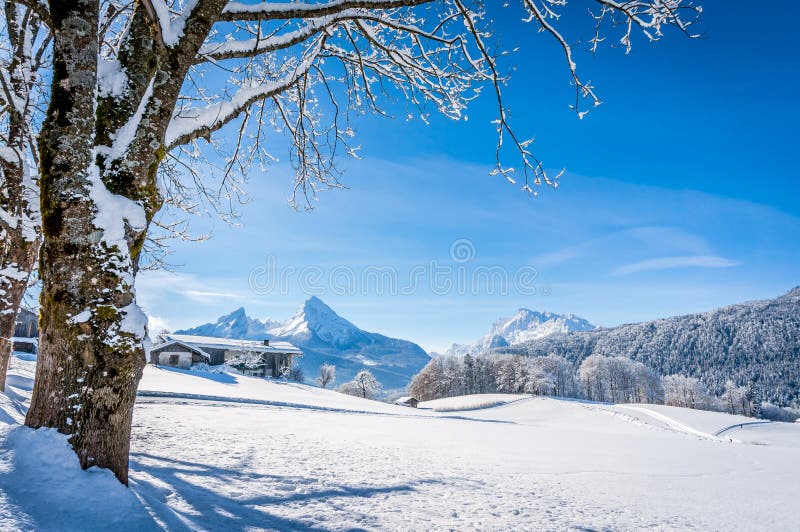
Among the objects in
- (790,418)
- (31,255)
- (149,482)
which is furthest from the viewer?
(790,418)

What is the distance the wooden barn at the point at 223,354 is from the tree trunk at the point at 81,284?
45126mm

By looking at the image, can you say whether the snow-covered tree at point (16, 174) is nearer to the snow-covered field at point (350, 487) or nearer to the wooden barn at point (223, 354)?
the snow-covered field at point (350, 487)

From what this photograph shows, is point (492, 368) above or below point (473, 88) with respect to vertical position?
below

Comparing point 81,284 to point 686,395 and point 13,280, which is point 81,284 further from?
point 686,395

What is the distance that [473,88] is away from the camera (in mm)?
5652

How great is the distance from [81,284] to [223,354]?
51.3 meters

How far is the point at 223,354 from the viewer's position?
159ft

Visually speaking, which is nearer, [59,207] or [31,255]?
[59,207]

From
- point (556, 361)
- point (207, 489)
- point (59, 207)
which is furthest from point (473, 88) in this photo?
point (556, 361)

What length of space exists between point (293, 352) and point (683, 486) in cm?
5000

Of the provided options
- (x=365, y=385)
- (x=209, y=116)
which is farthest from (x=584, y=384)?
(x=209, y=116)

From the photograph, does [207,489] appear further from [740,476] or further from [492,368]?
[492,368]

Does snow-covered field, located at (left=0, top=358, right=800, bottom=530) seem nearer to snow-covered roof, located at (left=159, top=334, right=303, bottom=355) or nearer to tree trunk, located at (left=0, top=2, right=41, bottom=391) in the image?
tree trunk, located at (left=0, top=2, right=41, bottom=391)

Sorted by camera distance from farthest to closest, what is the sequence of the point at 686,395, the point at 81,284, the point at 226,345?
the point at 686,395, the point at 226,345, the point at 81,284
